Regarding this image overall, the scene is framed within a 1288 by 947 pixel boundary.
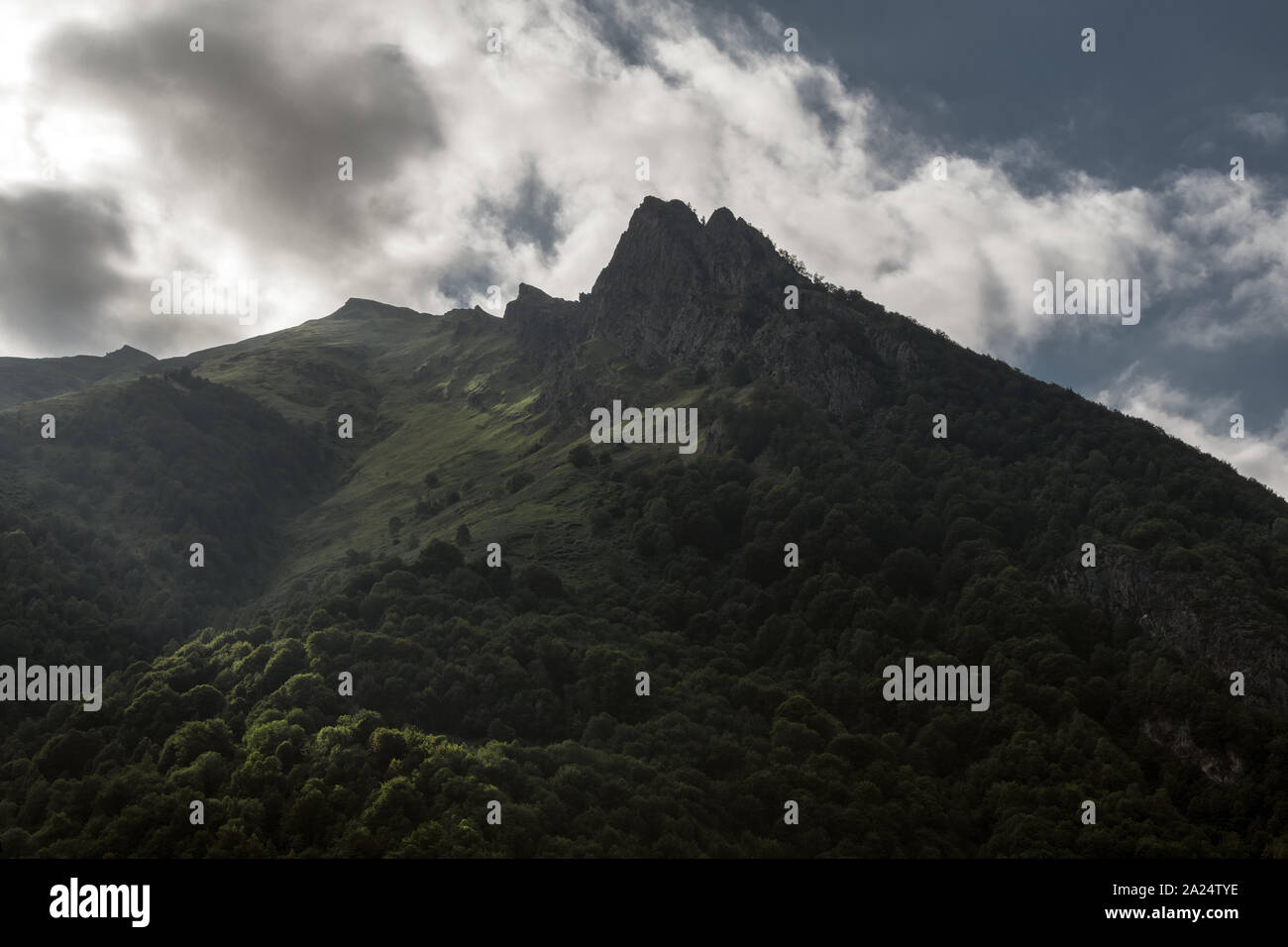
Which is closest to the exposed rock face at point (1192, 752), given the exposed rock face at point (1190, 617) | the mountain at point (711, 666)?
the mountain at point (711, 666)

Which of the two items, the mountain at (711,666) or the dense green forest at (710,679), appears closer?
the dense green forest at (710,679)

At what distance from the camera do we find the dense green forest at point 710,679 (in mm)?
85062

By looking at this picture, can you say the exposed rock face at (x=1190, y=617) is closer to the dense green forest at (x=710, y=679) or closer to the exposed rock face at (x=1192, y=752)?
the dense green forest at (x=710, y=679)

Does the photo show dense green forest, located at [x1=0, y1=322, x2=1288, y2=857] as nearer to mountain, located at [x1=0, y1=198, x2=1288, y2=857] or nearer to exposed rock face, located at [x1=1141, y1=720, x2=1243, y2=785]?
exposed rock face, located at [x1=1141, y1=720, x2=1243, y2=785]

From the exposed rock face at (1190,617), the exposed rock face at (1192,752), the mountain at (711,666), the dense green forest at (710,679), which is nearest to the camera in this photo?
the dense green forest at (710,679)

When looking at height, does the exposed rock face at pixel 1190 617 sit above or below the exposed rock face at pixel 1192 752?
above

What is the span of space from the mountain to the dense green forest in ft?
1.34

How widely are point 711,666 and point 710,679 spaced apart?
530 centimetres

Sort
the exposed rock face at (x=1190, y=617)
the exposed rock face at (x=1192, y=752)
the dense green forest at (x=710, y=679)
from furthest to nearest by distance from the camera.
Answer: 1. the exposed rock face at (x=1190, y=617)
2. the exposed rock face at (x=1192, y=752)
3. the dense green forest at (x=710, y=679)

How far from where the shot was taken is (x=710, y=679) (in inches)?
4658

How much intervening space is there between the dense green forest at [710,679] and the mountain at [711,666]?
0.41m
